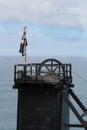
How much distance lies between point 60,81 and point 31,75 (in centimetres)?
219

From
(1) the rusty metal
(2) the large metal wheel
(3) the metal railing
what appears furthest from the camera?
(2) the large metal wheel

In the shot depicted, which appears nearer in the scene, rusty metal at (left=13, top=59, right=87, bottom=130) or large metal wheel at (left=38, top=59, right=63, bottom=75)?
rusty metal at (left=13, top=59, right=87, bottom=130)

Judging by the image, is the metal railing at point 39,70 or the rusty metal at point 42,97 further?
the metal railing at point 39,70

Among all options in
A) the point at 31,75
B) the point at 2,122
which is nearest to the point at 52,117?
the point at 31,75

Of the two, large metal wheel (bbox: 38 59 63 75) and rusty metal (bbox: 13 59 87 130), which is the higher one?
large metal wheel (bbox: 38 59 63 75)

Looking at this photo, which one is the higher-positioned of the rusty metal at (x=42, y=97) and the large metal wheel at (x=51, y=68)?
→ the large metal wheel at (x=51, y=68)

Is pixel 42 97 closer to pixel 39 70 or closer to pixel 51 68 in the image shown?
pixel 39 70

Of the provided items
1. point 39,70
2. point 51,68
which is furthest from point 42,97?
point 51,68

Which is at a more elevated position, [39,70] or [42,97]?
[39,70]

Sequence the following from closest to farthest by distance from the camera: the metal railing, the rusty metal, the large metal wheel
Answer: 1. the rusty metal
2. the metal railing
3. the large metal wheel

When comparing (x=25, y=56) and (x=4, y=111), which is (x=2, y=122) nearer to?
(x=4, y=111)

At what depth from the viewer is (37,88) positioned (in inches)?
1558

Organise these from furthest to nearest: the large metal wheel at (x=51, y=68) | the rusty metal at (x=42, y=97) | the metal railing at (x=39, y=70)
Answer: the large metal wheel at (x=51, y=68), the metal railing at (x=39, y=70), the rusty metal at (x=42, y=97)

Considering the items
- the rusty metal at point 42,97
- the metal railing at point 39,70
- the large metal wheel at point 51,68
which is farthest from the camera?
the large metal wheel at point 51,68
